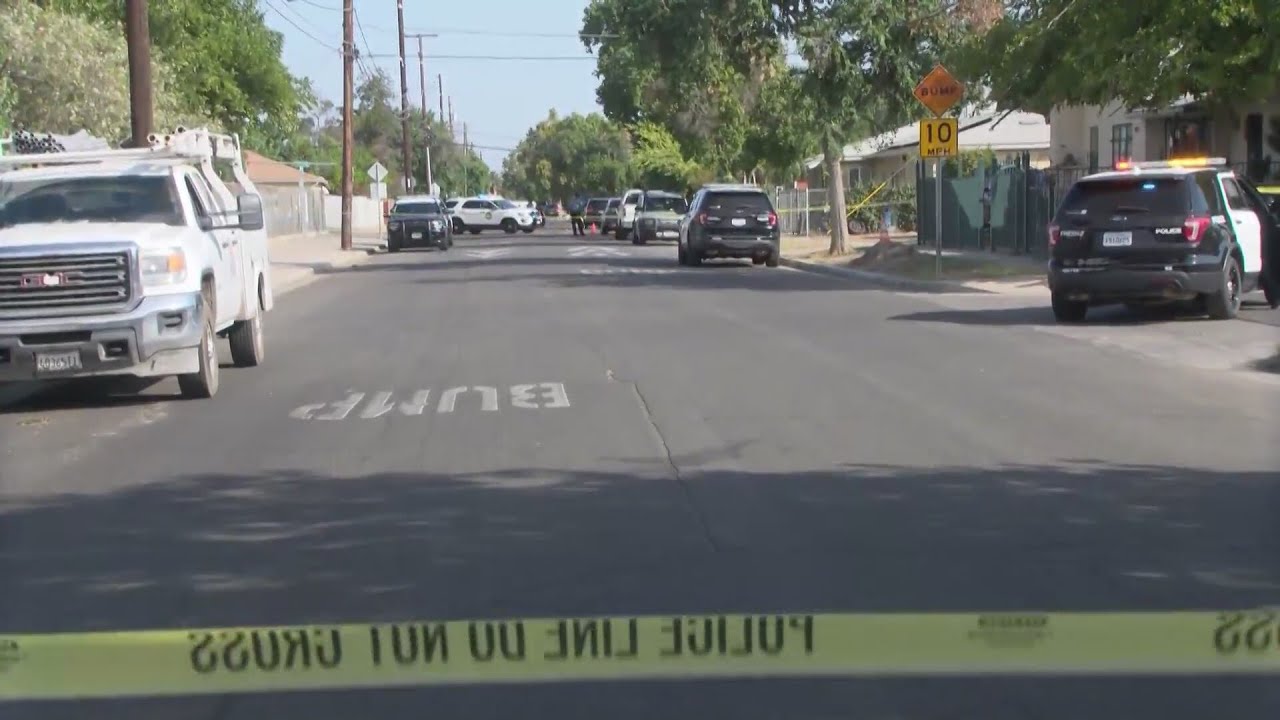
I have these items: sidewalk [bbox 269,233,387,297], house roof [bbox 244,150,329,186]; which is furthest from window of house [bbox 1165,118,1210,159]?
house roof [bbox 244,150,329,186]

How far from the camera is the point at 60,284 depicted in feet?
41.1

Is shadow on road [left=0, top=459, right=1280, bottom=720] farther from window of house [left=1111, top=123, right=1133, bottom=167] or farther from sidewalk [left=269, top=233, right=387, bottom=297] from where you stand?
window of house [left=1111, top=123, right=1133, bottom=167]

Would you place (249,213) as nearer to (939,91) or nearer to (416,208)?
(939,91)

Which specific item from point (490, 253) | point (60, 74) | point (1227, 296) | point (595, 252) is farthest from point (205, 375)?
point (490, 253)

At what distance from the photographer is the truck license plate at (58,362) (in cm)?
1237

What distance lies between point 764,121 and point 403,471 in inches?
1430

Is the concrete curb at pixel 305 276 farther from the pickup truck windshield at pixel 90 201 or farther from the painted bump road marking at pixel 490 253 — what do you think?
the pickup truck windshield at pixel 90 201

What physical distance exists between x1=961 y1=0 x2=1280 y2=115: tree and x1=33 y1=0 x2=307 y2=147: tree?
83.0 ft

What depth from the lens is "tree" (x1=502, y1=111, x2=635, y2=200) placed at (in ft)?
434

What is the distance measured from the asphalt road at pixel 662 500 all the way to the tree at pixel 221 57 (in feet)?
105

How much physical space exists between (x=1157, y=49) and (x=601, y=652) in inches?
771

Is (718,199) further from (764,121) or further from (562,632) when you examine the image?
(562,632)

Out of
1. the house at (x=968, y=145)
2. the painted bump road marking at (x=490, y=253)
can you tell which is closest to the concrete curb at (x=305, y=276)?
the painted bump road marking at (x=490, y=253)

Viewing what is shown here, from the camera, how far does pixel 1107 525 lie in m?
8.10
